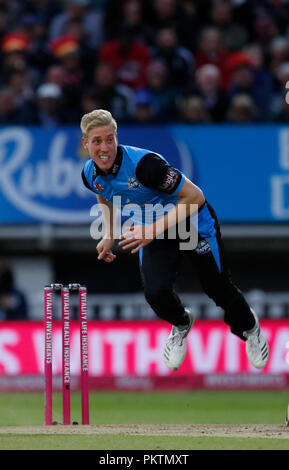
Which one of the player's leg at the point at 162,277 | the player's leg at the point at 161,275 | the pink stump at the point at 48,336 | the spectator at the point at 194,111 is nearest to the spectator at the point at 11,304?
the spectator at the point at 194,111

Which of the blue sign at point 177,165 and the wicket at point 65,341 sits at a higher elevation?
the blue sign at point 177,165

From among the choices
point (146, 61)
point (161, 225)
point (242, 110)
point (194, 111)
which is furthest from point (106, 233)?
point (146, 61)

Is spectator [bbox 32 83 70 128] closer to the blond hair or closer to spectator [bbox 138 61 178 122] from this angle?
spectator [bbox 138 61 178 122]

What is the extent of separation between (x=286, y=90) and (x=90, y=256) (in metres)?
4.27

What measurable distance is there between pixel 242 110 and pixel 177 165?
4.10 ft

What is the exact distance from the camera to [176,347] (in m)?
8.86

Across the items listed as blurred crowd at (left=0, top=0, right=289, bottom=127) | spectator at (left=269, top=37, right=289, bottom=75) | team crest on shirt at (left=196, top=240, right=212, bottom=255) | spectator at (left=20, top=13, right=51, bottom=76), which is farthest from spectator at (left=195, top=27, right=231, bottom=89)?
team crest on shirt at (left=196, top=240, right=212, bottom=255)

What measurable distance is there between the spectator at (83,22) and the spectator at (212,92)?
1.88 meters

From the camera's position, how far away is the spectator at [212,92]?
602 inches

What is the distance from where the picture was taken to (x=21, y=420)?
10836 mm

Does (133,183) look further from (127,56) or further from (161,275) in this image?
(127,56)

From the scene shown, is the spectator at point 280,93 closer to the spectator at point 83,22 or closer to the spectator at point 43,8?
the spectator at point 83,22

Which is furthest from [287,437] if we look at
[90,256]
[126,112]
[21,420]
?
[90,256]

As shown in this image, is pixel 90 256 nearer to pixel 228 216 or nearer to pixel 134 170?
pixel 228 216
